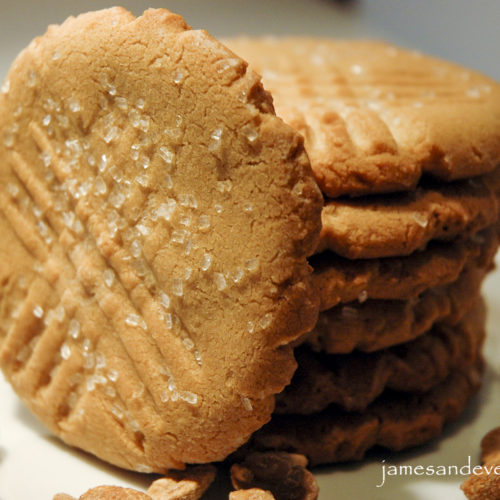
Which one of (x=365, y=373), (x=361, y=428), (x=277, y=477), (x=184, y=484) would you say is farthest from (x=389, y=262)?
(x=184, y=484)

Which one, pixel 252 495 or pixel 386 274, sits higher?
pixel 386 274

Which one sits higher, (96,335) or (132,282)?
(132,282)

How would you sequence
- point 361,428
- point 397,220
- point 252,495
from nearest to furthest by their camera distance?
1. point 252,495
2. point 397,220
3. point 361,428

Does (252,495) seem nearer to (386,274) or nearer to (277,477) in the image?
(277,477)

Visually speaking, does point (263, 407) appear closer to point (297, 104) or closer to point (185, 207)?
point (185, 207)

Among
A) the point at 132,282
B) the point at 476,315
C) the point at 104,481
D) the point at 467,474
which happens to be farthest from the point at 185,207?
the point at 476,315

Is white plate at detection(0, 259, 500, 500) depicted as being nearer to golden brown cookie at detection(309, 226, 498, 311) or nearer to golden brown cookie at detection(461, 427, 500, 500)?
golden brown cookie at detection(461, 427, 500, 500)

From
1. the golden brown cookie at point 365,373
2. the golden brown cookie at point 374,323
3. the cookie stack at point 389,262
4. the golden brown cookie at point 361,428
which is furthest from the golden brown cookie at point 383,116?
the golden brown cookie at point 361,428

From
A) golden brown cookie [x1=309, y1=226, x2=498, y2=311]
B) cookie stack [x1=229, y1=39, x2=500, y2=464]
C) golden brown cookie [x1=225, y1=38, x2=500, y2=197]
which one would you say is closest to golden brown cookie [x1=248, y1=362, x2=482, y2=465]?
cookie stack [x1=229, y1=39, x2=500, y2=464]
